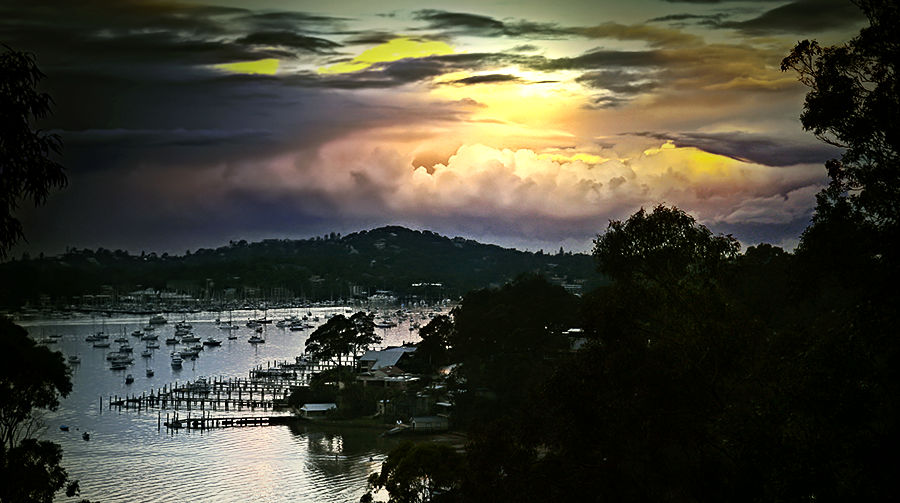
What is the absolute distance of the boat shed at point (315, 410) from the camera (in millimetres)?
49250

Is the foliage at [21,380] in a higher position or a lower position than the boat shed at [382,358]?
higher

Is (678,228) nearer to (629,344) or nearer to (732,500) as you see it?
(629,344)

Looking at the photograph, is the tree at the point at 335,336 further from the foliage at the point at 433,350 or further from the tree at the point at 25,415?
the tree at the point at 25,415

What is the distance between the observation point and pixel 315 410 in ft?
163

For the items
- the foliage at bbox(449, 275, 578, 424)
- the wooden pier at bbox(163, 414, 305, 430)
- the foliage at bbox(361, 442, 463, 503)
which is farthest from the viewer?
the wooden pier at bbox(163, 414, 305, 430)

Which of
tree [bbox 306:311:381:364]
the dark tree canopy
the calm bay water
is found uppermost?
the dark tree canopy

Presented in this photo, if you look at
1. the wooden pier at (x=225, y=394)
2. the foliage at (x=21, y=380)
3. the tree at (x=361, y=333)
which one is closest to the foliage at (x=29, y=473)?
the foliage at (x=21, y=380)

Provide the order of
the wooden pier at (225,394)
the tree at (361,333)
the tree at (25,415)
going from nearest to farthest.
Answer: the tree at (25,415), the wooden pier at (225,394), the tree at (361,333)

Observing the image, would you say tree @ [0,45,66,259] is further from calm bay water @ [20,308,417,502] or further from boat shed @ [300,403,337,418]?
boat shed @ [300,403,337,418]

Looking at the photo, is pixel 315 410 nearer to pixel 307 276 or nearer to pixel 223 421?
pixel 223 421

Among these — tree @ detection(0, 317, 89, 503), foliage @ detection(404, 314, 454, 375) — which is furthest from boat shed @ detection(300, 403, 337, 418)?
tree @ detection(0, 317, 89, 503)

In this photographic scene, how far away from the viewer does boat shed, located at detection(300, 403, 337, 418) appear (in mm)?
49250

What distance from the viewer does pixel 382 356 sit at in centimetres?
6031

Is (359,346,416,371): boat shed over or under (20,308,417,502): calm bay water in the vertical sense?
over
